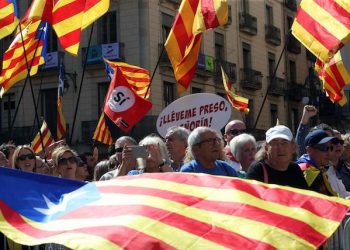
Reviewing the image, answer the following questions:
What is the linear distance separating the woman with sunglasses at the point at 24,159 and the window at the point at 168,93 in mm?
18414

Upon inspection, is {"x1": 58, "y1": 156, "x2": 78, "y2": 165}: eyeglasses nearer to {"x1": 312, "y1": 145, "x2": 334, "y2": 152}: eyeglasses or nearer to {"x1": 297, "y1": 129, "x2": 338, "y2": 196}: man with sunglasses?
{"x1": 297, "y1": 129, "x2": 338, "y2": 196}: man with sunglasses

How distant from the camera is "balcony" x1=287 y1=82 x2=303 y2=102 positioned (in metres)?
32.4

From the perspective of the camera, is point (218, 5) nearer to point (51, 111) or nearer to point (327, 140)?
point (327, 140)

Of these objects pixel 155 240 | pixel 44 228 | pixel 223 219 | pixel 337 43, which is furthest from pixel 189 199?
pixel 337 43

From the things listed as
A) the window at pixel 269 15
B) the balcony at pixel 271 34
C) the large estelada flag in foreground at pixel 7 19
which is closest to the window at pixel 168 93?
the balcony at pixel 271 34

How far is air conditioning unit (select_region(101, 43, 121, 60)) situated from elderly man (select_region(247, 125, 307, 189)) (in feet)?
63.5

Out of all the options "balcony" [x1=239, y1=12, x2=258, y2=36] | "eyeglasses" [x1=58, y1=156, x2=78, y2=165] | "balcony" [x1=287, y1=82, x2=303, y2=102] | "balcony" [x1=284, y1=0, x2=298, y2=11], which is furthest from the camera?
"balcony" [x1=284, y1=0, x2=298, y2=11]

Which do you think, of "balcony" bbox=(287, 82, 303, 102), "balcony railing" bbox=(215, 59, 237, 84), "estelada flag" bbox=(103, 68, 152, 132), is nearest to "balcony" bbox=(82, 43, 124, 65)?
"balcony railing" bbox=(215, 59, 237, 84)

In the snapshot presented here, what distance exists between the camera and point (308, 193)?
10.2 feet

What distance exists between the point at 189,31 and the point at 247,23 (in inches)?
850

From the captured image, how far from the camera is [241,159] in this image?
5.49 m

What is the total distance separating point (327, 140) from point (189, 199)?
7.66 feet

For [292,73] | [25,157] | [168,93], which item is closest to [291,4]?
[292,73]

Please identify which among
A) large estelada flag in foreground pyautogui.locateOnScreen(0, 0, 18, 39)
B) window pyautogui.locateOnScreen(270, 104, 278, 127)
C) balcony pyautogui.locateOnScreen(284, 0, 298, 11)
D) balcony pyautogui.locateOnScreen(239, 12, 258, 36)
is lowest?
window pyautogui.locateOnScreen(270, 104, 278, 127)
